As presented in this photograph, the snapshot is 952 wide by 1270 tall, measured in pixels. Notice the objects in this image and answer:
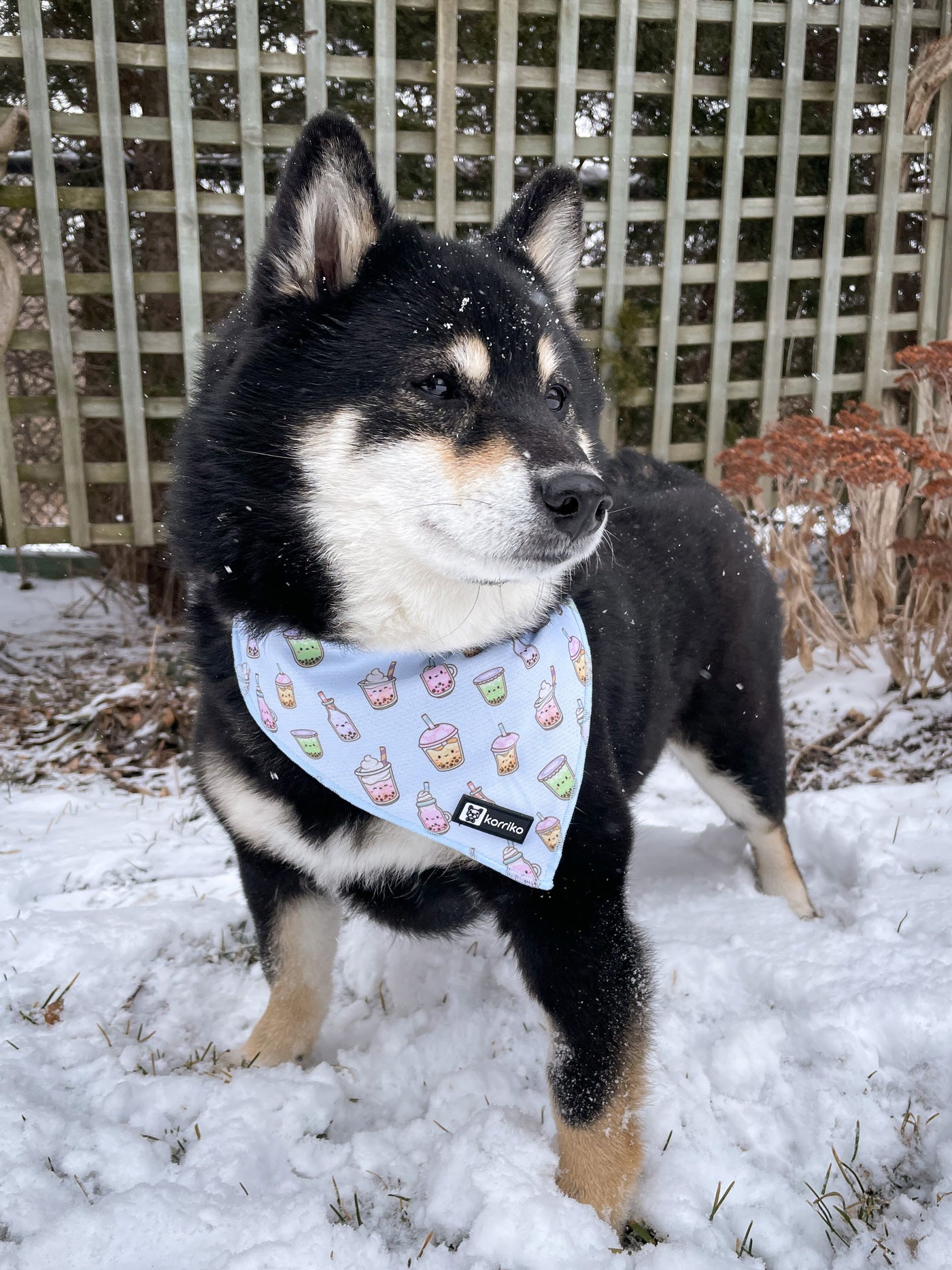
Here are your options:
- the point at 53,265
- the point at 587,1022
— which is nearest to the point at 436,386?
the point at 587,1022

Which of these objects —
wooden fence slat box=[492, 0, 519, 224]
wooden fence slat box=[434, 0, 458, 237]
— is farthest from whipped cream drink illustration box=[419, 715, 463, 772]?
wooden fence slat box=[492, 0, 519, 224]

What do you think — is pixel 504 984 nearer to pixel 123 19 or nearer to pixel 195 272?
pixel 195 272

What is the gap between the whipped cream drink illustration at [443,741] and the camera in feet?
5.89

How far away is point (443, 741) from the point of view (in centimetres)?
180

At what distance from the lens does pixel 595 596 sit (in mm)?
2088

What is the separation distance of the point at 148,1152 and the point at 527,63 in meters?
5.27

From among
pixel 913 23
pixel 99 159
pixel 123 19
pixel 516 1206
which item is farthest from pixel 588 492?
pixel 913 23

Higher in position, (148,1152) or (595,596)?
(595,596)

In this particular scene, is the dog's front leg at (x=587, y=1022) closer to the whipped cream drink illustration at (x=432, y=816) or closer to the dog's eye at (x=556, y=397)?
the whipped cream drink illustration at (x=432, y=816)

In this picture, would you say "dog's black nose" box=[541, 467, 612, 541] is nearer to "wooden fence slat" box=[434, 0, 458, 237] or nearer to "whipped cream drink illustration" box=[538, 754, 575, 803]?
"whipped cream drink illustration" box=[538, 754, 575, 803]

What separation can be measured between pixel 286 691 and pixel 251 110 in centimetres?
361

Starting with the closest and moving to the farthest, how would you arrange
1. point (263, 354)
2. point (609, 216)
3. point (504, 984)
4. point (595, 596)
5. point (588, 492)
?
point (588, 492) < point (263, 354) < point (595, 596) < point (504, 984) < point (609, 216)

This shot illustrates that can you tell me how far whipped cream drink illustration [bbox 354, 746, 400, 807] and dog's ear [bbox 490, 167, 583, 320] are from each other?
1.10m

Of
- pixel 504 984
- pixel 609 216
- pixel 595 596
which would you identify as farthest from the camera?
pixel 609 216
